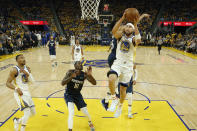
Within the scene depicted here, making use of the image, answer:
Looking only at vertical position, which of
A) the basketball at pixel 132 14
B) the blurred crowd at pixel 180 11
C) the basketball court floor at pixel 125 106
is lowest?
the basketball court floor at pixel 125 106

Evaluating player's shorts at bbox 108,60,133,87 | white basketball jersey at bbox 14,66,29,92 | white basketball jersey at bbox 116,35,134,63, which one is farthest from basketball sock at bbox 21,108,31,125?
white basketball jersey at bbox 116,35,134,63

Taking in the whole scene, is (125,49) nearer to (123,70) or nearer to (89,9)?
(123,70)

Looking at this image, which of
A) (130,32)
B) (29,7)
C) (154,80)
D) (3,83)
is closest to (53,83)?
(3,83)

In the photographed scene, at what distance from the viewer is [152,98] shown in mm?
6180

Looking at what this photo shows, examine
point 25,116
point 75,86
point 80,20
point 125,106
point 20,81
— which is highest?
point 80,20

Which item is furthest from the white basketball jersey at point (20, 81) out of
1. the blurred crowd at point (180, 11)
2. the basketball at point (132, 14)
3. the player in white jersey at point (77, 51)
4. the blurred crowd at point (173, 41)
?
the blurred crowd at point (180, 11)

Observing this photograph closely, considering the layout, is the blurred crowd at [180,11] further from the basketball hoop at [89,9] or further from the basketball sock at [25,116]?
the basketball sock at [25,116]

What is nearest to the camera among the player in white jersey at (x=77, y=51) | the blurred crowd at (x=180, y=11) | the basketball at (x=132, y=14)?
the basketball at (x=132, y=14)

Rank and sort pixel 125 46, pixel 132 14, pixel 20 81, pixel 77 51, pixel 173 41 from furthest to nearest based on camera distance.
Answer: pixel 173 41 < pixel 77 51 < pixel 20 81 < pixel 125 46 < pixel 132 14

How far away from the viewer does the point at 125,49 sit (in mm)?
3775

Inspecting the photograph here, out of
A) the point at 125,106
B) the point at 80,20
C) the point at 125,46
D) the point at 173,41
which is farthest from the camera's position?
the point at 80,20

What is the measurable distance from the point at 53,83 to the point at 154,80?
4500 millimetres

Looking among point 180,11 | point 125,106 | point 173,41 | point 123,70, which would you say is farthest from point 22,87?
point 180,11

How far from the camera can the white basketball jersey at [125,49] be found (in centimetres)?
376
